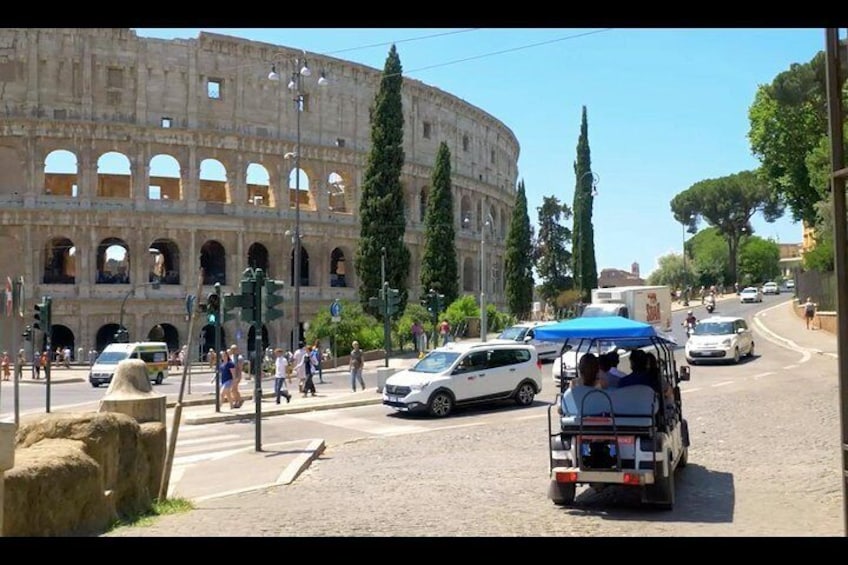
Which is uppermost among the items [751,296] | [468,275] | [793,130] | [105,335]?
[793,130]

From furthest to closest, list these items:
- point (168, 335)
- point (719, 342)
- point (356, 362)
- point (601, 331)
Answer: point (168, 335)
point (719, 342)
point (356, 362)
point (601, 331)

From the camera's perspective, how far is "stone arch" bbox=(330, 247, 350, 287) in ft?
184

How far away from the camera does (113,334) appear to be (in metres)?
47.5

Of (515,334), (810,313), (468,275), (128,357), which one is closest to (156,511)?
(515,334)

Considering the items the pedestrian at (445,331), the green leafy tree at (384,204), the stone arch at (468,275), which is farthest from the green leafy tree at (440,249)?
the stone arch at (468,275)

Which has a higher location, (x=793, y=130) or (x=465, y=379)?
(x=793, y=130)

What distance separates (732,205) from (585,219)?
40385 mm

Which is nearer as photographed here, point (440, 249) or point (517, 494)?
point (517, 494)

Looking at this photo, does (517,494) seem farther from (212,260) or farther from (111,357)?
(212,260)

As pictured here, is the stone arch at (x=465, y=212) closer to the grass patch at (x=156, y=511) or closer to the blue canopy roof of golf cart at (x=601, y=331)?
the blue canopy roof of golf cart at (x=601, y=331)

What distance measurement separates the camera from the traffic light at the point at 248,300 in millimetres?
15414

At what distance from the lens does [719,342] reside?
28297 millimetres

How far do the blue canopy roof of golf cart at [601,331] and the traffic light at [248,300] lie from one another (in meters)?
6.95
